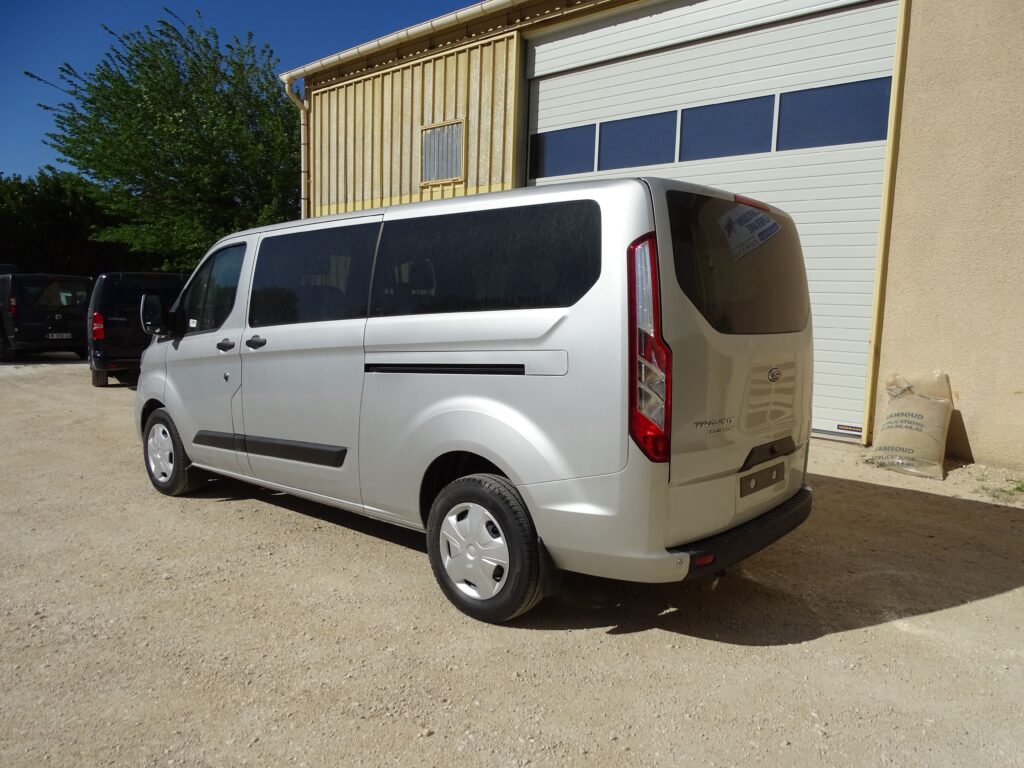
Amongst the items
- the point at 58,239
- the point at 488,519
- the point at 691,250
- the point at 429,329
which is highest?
the point at 58,239

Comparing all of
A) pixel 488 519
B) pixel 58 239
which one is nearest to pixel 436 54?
pixel 488 519

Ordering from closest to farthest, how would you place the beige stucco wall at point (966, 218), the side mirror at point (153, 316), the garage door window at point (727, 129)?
the side mirror at point (153, 316)
the beige stucco wall at point (966, 218)
the garage door window at point (727, 129)

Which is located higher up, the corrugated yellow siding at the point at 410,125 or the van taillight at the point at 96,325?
the corrugated yellow siding at the point at 410,125

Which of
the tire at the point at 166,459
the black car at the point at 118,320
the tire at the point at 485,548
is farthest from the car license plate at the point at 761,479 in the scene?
the black car at the point at 118,320

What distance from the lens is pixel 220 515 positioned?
4832mm

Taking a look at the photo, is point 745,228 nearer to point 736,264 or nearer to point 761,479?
point 736,264

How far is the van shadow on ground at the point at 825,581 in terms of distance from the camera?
326cm

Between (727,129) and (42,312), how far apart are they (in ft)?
42.3

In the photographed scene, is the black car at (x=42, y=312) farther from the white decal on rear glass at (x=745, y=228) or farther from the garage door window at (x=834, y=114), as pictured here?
the white decal on rear glass at (x=745, y=228)

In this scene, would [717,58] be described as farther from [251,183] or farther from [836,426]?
[251,183]

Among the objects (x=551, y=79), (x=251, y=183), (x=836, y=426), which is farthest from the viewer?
(x=251, y=183)

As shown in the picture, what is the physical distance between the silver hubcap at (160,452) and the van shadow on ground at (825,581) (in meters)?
0.95

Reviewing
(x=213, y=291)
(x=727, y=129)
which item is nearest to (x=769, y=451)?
(x=213, y=291)

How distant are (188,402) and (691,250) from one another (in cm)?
371
